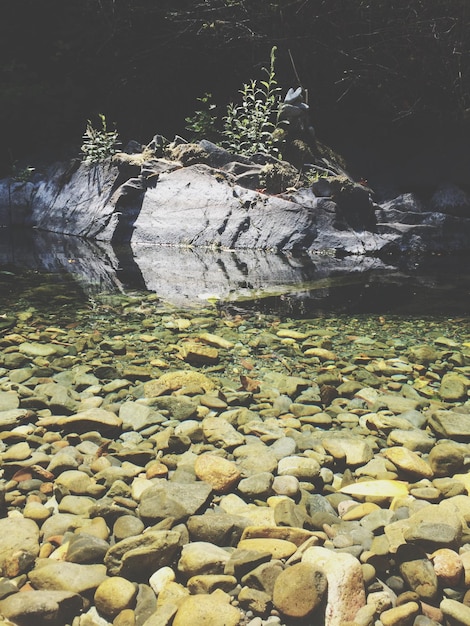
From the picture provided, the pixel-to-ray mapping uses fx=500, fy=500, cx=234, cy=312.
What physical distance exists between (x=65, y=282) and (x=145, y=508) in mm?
3894

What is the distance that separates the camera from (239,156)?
8.21 metres

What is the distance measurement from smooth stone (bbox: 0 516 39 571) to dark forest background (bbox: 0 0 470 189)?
919cm

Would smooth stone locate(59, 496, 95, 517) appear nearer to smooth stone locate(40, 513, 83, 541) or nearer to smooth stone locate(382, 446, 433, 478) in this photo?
smooth stone locate(40, 513, 83, 541)

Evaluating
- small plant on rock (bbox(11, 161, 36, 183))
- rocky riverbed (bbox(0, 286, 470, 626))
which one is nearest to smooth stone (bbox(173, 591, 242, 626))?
rocky riverbed (bbox(0, 286, 470, 626))

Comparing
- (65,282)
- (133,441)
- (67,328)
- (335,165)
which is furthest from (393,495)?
(335,165)

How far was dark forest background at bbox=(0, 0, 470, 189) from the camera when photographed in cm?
924

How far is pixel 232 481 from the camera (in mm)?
1695

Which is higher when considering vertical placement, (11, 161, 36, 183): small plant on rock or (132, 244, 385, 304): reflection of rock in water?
(11, 161, 36, 183): small plant on rock

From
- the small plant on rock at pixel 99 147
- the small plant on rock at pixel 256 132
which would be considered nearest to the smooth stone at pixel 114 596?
the small plant on rock at pixel 256 132

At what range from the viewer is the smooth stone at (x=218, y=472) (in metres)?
1.69

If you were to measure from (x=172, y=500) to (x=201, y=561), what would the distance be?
0.25 metres

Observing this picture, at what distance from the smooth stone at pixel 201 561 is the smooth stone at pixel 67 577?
21 centimetres

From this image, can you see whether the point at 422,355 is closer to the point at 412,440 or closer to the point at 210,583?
the point at 412,440

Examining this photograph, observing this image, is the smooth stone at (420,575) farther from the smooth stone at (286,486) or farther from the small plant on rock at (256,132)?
the small plant on rock at (256,132)
